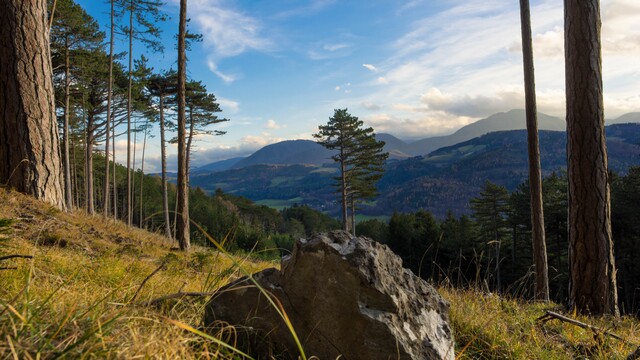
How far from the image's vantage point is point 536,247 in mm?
8961

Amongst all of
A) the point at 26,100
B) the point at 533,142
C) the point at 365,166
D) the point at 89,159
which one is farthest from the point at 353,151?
the point at 26,100

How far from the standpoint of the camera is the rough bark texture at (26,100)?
19.7 ft

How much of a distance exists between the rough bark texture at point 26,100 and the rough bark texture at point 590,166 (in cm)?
833

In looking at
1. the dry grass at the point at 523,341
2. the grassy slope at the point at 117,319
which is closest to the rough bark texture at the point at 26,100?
the grassy slope at the point at 117,319

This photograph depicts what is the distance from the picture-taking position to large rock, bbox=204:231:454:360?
2.00 meters

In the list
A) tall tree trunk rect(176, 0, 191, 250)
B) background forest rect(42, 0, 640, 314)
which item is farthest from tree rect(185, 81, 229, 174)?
tall tree trunk rect(176, 0, 191, 250)

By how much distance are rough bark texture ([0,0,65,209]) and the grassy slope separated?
50 centimetres

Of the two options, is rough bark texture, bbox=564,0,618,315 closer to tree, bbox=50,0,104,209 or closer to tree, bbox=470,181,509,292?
tree, bbox=50,0,104,209

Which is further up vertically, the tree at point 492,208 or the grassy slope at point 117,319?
the grassy slope at point 117,319

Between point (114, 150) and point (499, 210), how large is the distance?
3329cm

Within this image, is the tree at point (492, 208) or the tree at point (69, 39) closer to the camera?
the tree at point (69, 39)

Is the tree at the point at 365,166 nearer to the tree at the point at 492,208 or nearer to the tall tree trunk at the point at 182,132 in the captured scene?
the tree at the point at 492,208

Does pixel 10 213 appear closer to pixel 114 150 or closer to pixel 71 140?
pixel 114 150

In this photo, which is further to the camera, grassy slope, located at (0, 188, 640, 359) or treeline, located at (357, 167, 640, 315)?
treeline, located at (357, 167, 640, 315)
